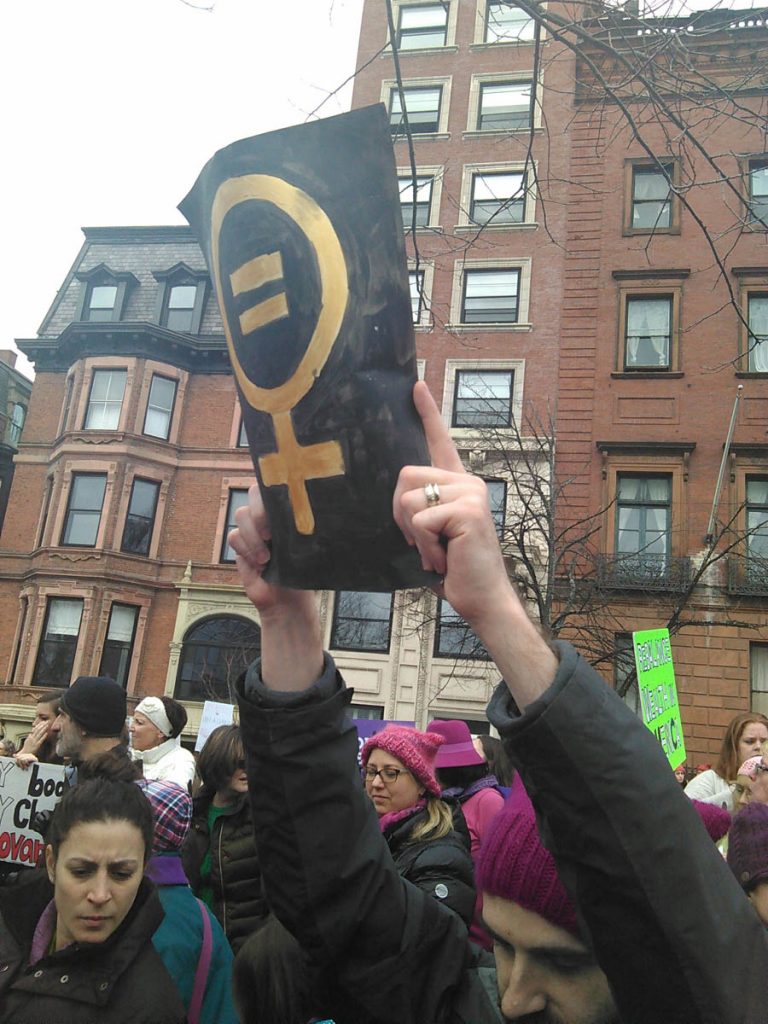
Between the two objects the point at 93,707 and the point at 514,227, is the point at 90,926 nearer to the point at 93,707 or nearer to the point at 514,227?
the point at 93,707

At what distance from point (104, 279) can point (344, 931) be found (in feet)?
87.6

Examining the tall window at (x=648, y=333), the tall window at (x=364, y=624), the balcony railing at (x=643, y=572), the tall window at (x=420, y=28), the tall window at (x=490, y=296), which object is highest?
the tall window at (x=420, y=28)

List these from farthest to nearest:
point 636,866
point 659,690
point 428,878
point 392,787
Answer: point 659,690
point 392,787
point 428,878
point 636,866

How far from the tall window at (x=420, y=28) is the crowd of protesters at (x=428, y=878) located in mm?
24819

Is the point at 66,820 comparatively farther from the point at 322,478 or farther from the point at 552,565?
the point at 552,565

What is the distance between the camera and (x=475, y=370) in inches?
817

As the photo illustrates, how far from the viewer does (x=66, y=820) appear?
2617mm

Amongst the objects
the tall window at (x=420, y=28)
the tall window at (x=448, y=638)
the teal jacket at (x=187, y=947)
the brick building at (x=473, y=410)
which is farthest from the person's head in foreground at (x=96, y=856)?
the tall window at (x=420, y=28)

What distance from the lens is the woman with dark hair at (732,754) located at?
4.96 m

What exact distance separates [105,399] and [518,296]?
468 inches

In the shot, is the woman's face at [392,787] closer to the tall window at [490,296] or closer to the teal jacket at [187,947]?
the teal jacket at [187,947]

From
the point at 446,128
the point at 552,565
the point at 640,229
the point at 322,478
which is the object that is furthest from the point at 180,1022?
the point at 446,128

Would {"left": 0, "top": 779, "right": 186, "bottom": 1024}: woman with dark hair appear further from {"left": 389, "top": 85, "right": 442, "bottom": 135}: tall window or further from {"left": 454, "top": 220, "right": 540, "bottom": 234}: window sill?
→ {"left": 389, "top": 85, "right": 442, "bottom": 135}: tall window

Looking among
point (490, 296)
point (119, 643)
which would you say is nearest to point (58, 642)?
point (119, 643)
